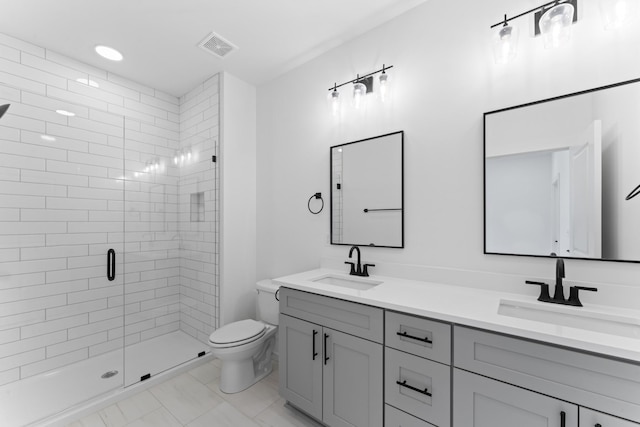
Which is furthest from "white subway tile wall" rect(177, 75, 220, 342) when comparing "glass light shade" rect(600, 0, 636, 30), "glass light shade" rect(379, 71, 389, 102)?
"glass light shade" rect(600, 0, 636, 30)

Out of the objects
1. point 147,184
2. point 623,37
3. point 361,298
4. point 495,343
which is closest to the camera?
point 495,343

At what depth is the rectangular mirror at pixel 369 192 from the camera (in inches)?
73.4

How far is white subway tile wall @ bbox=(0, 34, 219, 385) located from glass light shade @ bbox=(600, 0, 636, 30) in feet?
9.15

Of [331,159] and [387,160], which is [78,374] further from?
[387,160]

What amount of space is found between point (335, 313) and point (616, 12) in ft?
6.45

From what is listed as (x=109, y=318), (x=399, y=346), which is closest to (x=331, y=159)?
(x=399, y=346)

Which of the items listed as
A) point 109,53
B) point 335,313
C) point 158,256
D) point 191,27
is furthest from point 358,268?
point 109,53

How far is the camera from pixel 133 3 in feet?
5.77

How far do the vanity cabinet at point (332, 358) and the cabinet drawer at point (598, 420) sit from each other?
728 millimetres

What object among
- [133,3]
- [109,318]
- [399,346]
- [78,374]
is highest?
[133,3]

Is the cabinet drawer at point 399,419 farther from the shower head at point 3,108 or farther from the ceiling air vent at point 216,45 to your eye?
the shower head at point 3,108

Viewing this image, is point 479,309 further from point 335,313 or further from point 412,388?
point 335,313

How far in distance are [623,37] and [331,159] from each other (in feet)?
5.49

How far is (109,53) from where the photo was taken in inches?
90.1
